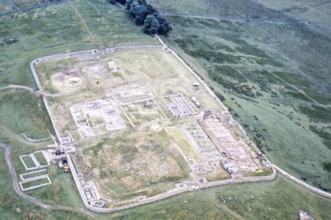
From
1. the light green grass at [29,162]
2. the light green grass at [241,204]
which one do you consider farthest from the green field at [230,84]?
the light green grass at [29,162]

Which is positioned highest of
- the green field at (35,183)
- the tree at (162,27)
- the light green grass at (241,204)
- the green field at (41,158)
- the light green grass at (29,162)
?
the tree at (162,27)

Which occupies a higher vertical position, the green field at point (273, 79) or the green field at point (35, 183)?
the green field at point (273, 79)

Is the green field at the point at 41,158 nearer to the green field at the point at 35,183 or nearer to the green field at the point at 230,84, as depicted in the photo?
the green field at the point at 230,84

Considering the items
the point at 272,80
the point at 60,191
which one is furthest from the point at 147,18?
the point at 60,191

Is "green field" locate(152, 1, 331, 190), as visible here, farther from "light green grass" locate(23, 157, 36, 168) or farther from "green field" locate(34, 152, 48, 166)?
"light green grass" locate(23, 157, 36, 168)

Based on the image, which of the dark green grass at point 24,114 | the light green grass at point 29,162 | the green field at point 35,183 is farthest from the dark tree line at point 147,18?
the green field at point 35,183

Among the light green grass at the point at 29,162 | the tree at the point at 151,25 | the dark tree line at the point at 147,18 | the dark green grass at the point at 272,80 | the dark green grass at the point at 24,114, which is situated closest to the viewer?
the light green grass at the point at 29,162

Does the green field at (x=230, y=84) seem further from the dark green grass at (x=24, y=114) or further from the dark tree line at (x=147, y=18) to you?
the dark tree line at (x=147, y=18)

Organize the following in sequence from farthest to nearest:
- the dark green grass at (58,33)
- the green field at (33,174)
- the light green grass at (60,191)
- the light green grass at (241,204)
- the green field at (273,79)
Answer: the dark green grass at (58,33) → the green field at (273,79) → the green field at (33,174) → the light green grass at (60,191) → the light green grass at (241,204)

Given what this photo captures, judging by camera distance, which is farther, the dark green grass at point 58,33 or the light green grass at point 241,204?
the dark green grass at point 58,33
